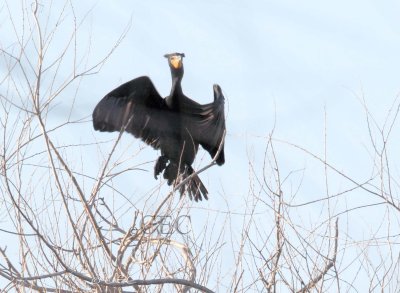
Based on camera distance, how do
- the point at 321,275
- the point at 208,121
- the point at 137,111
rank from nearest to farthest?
the point at 321,275, the point at 208,121, the point at 137,111

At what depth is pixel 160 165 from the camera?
Result: 7.24 meters

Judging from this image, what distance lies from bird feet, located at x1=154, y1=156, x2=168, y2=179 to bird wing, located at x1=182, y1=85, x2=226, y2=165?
0.25m

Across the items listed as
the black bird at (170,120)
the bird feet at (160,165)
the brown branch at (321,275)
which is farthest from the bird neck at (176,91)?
the brown branch at (321,275)

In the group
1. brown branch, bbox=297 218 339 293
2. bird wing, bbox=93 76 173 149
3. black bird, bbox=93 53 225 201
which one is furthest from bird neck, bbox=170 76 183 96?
brown branch, bbox=297 218 339 293

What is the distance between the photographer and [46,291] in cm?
482

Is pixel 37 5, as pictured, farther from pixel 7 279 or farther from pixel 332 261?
pixel 332 261

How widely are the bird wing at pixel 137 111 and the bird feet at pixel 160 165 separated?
0.13m

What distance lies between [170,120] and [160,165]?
1.09 ft

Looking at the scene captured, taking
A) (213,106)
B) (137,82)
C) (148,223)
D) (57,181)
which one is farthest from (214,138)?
(57,181)

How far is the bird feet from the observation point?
23.7ft

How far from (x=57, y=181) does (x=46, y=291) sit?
612 millimetres

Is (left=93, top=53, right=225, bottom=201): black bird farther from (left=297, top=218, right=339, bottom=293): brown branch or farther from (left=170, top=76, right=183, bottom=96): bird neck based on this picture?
(left=297, top=218, right=339, bottom=293): brown branch

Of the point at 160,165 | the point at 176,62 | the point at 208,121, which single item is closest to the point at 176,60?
the point at 176,62

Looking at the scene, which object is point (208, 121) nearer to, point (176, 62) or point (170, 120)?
point (170, 120)
